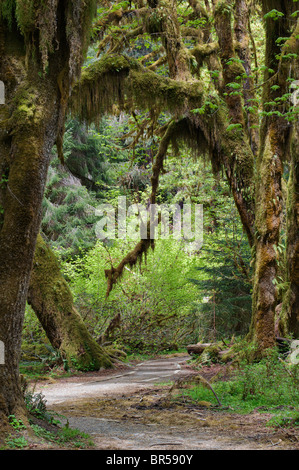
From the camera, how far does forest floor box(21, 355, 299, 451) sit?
170 inches

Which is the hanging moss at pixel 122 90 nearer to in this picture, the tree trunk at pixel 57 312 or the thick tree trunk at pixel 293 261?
the thick tree trunk at pixel 293 261

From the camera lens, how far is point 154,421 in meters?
5.55

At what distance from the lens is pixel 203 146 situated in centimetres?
1076

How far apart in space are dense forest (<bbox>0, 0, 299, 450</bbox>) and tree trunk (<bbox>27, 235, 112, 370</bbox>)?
0.03 m

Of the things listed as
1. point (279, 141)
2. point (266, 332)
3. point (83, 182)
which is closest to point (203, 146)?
point (279, 141)

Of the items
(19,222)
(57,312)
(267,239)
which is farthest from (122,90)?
A: (19,222)

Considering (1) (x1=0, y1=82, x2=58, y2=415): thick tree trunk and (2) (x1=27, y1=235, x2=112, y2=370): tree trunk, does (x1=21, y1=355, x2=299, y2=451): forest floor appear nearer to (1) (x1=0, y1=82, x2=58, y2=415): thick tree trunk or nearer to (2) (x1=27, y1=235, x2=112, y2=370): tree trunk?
(1) (x1=0, y1=82, x2=58, y2=415): thick tree trunk

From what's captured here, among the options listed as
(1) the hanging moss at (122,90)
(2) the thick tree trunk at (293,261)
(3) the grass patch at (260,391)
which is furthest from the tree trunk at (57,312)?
(2) the thick tree trunk at (293,261)

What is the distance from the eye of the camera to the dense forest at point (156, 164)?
4.68 metres

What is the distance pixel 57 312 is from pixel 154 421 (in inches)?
246

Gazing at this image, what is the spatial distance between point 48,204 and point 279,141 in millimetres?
19616

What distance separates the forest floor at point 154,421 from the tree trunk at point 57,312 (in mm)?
2205
